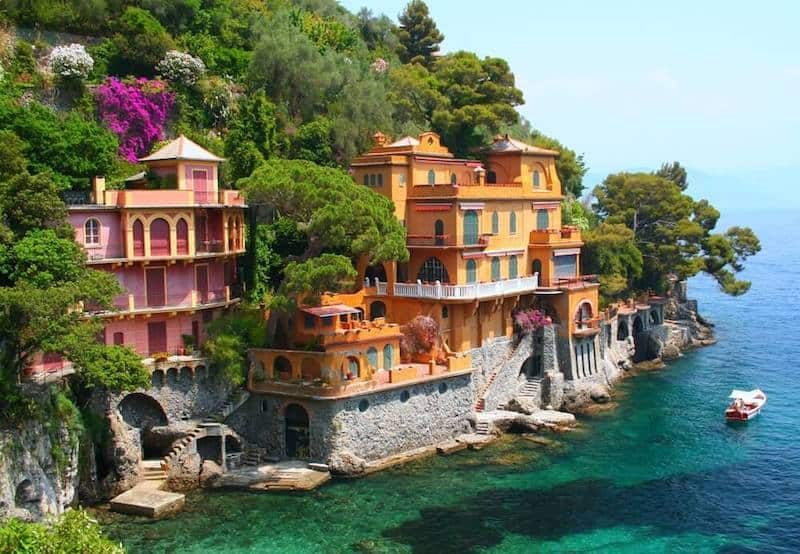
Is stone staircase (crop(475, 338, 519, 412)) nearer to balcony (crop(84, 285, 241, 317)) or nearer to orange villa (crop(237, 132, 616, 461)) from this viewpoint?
orange villa (crop(237, 132, 616, 461))

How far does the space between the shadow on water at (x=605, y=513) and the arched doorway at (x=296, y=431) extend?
22.6ft

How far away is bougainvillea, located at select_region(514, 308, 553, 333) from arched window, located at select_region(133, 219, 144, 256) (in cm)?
2072

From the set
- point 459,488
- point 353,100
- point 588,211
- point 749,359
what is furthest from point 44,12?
point 749,359

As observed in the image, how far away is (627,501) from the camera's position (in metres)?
35.5

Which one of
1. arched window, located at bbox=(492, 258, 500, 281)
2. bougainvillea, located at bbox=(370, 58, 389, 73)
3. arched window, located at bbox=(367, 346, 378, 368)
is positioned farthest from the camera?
bougainvillea, located at bbox=(370, 58, 389, 73)

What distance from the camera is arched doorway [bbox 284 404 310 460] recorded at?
38156 mm

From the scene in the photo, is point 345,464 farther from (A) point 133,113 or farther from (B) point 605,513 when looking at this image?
(A) point 133,113

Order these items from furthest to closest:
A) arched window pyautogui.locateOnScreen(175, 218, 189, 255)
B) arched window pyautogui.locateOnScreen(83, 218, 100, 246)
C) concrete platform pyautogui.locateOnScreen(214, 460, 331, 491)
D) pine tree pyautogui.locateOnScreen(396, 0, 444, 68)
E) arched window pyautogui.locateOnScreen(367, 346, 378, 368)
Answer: pine tree pyautogui.locateOnScreen(396, 0, 444, 68)
arched window pyautogui.locateOnScreen(367, 346, 378, 368)
arched window pyautogui.locateOnScreen(175, 218, 189, 255)
arched window pyautogui.locateOnScreen(83, 218, 100, 246)
concrete platform pyautogui.locateOnScreen(214, 460, 331, 491)

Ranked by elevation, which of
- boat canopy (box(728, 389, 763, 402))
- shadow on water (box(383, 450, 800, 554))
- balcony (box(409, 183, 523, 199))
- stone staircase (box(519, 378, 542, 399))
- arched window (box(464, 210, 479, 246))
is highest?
balcony (box(409, 183, 523, 199))

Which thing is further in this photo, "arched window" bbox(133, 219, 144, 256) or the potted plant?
the potted plant

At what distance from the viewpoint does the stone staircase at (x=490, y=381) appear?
147ft

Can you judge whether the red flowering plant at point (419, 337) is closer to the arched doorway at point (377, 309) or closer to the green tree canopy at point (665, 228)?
the arched doorway at point (377, 309)

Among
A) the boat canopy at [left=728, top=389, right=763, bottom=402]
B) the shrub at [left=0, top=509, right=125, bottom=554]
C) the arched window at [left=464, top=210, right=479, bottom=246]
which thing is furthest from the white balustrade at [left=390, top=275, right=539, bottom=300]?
the shrub at [left=0, top=509, right=125, bottom=554]

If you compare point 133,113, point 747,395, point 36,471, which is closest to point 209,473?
point 36,471
